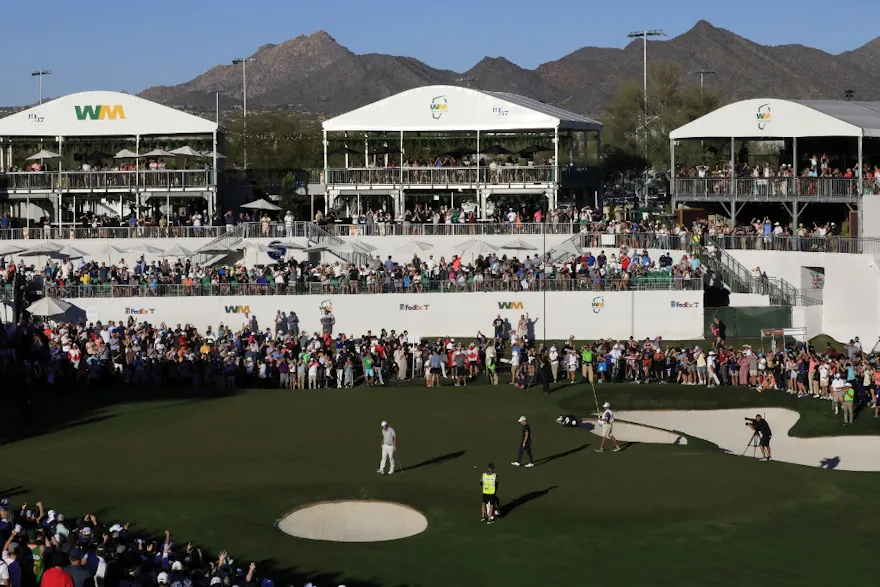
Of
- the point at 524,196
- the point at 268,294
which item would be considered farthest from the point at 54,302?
the point at 524,196

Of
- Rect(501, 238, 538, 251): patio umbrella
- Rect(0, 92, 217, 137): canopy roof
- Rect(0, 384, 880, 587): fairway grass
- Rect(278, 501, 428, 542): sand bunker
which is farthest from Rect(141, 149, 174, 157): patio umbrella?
Rect(278, 501, 428, 542): sand bunker

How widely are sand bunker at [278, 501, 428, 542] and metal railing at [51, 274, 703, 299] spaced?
77.4ft

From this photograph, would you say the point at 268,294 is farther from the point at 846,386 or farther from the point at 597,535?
the point at 597,535

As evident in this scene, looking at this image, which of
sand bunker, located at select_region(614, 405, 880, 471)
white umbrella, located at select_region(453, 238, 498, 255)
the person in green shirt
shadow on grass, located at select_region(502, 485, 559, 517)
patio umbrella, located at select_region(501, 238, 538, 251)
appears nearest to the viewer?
shadow on grass, located at select_region(502, 485, 559, 517)

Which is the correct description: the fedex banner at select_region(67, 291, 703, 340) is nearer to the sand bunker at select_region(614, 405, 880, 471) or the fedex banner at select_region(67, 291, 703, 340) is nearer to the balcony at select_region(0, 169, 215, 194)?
the sand bunker at select_region(614, 405, 880, 471)

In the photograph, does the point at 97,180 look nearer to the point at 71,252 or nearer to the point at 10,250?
the point at 71,252

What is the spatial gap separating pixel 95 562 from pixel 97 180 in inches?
1972

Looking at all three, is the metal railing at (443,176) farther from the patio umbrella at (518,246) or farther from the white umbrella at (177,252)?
the white umbrella at (177,252)

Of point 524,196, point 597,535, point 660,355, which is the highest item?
point 524,196

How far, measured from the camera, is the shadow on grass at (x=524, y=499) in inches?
1177

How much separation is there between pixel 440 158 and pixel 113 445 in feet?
122

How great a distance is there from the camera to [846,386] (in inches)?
1531

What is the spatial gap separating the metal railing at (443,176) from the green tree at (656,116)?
32.8m

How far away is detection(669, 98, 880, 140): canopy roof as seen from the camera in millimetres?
60156
